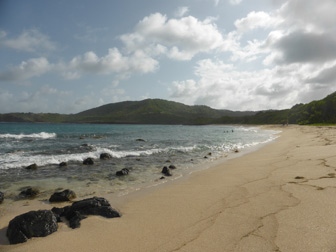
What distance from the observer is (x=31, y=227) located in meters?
5.08

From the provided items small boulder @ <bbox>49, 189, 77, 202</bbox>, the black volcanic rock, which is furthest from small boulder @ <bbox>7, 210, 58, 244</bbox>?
small boulder @ <bbox>49, 189, 77, 202</bbox>

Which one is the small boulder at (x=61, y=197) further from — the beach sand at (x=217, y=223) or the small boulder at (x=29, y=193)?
the small boulder at (x=29, y=193)

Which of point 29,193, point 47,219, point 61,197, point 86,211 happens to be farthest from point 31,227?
point 29,193

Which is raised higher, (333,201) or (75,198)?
(333,201)

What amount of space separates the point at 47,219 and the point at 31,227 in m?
0.39

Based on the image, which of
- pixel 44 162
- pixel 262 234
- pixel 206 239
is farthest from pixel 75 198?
pixel 44 162

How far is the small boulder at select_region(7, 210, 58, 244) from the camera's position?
16.0 feet

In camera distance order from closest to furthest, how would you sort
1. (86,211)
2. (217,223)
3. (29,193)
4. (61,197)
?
1. (217,223)
2. (86,211)
3. (61,197)
4. (29,193)

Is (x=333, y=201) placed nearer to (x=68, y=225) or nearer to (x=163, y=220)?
(x=163, y=220)

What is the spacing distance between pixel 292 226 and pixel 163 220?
3221 mm

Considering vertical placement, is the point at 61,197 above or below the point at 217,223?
below

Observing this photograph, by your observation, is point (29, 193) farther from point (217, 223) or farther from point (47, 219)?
point (217, 223)

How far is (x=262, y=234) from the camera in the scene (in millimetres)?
4242

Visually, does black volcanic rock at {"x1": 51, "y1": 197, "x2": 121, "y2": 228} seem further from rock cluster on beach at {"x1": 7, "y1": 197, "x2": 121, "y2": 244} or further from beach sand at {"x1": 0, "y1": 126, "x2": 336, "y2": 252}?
beach sand at {"x1": 0, "y1": 126, "x2": 336, "y2": 252}
